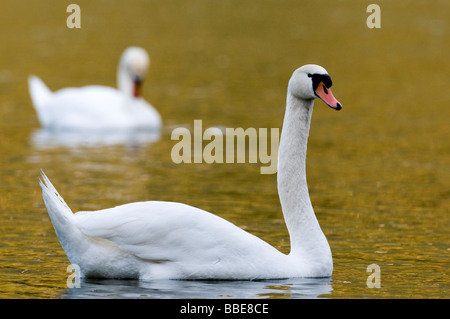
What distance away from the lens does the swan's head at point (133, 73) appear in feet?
76.1

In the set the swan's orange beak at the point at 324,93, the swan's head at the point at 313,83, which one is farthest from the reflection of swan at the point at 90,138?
the swan's orange beak at the point at 324,93

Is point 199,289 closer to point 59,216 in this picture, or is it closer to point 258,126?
point 59,216

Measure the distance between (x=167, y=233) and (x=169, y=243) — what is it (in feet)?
0.29

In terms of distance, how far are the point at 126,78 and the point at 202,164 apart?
6.95 m

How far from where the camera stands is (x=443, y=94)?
25.5 meters

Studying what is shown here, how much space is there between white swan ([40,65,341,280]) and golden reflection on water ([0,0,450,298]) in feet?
1.15

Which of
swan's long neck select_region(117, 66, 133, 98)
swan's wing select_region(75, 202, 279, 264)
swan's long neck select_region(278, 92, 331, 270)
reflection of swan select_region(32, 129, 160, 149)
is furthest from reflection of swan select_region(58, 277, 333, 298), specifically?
swan's long neck select_region(117, 66, 133, 98)

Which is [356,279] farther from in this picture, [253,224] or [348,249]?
[253,224]

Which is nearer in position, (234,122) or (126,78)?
(234,122)

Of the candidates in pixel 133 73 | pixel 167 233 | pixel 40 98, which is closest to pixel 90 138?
pixel 40 98

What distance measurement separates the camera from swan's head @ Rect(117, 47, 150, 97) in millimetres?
23203
